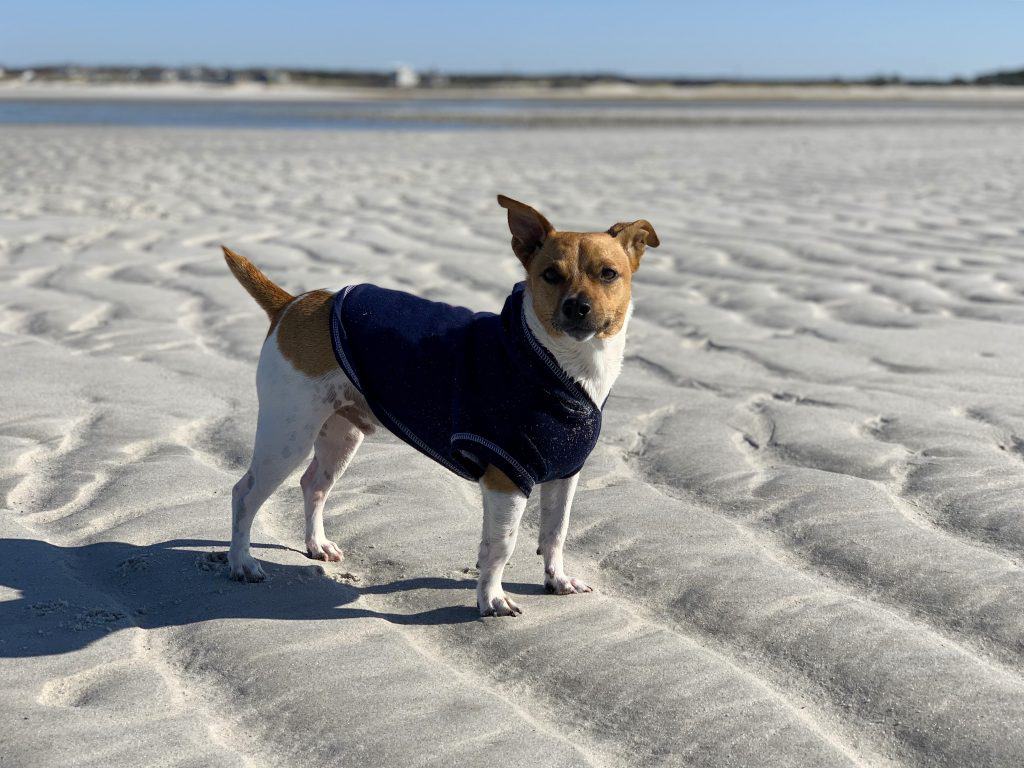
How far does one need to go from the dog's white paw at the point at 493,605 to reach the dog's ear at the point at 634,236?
1.02m

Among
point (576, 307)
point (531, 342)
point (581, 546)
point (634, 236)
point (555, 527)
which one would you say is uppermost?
point (634, 236)

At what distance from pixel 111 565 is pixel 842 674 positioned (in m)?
2.05

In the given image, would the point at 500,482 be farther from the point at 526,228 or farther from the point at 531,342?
the point at 526,228

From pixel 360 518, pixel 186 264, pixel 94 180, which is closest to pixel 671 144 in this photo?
pixel 94 180

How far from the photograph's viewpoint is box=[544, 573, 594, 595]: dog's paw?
3.19 meters

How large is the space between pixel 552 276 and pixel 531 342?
0.19m

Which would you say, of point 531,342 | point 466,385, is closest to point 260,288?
point 466,385

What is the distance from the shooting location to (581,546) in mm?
3498

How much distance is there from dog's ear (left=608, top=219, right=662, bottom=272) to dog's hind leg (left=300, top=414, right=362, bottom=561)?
1.01 m

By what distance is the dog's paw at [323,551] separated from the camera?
341 centimetres

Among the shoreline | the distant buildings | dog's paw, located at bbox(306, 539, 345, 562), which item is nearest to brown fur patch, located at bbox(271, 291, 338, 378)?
dog's paw, located at bbox(306, 539, 345, 562)

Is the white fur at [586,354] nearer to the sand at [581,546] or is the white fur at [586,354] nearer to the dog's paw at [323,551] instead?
the sand at [581,546]

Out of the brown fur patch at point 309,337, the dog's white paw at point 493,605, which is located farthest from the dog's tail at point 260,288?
the dog's white paw at point 493,605

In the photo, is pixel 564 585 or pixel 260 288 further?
pixel 260 288
